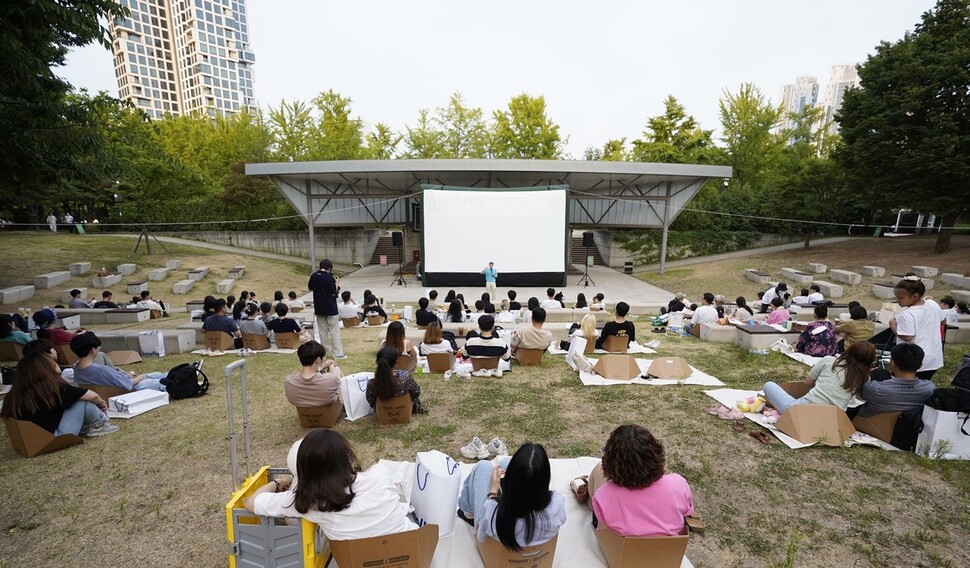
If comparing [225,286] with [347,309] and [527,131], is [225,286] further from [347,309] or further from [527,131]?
[527,131]

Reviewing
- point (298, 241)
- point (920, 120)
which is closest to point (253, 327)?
point (298, 241)

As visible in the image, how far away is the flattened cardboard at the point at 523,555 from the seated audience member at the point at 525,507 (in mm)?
38

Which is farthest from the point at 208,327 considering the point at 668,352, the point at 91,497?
the point at 668,352

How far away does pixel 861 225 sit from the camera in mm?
21859

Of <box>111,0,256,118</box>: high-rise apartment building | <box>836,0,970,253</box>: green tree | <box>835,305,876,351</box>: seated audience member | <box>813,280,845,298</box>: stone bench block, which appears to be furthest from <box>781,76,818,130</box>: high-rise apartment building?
<box>835,305,876,351</box>: seated audience member

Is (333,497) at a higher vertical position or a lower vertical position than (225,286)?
higher

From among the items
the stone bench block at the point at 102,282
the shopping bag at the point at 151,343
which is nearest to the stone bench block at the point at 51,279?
the stone bench block at the point at 102,282

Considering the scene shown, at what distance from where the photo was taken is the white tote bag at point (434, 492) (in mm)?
2633

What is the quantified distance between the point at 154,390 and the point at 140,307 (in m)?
6.87

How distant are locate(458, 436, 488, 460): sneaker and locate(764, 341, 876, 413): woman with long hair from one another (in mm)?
3056

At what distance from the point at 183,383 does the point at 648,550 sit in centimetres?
529

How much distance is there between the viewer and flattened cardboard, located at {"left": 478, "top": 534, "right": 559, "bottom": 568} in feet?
7.49

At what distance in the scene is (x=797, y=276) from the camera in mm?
16016

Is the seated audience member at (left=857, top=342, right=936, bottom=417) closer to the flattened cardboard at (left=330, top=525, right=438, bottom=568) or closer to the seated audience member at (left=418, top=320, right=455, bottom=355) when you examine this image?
the flattened cardboard at (left=330, top=525, right=438, bottom=568)
